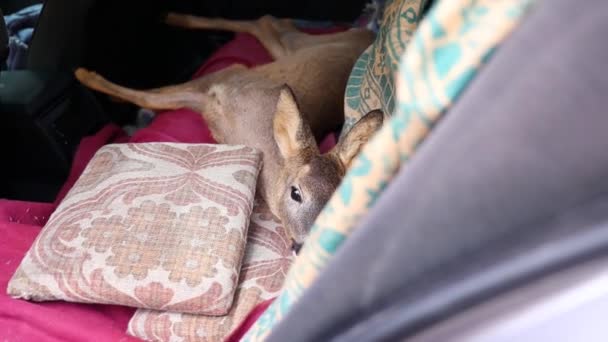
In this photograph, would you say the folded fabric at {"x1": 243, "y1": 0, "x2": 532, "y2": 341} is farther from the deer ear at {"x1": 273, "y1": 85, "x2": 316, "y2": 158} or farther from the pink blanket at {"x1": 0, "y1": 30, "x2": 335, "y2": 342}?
the deer ear at {"x1": 273, "y1": 85, "x2": 316, "y2": 158}

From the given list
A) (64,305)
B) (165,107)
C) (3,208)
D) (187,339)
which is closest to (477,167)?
(187,339)

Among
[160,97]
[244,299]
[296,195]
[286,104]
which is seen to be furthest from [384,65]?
[160,97]

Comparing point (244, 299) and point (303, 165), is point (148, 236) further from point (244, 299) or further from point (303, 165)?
point (303, 165)

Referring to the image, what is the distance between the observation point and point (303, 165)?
85.4 inches

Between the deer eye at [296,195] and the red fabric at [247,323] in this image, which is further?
the deer eye at [296,195]

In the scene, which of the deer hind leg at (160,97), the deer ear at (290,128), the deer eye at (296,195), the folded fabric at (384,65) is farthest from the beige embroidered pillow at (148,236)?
the deer hind leg at (160,97)

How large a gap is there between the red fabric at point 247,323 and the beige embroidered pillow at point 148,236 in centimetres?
6

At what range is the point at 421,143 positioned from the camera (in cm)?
77

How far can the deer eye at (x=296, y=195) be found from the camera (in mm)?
2053

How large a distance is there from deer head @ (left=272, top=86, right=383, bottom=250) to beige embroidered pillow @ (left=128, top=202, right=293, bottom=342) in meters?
0.08

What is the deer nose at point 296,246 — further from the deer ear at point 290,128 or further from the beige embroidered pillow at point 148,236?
the deer ear at point 290,128

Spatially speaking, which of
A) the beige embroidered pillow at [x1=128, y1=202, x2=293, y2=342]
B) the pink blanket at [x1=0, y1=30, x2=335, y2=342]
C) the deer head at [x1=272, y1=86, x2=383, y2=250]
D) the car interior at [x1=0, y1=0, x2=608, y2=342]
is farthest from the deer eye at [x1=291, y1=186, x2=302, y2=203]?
the car interior at [x1=0, y1=0, x2=608, y2=342]

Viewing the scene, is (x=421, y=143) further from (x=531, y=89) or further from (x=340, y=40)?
(x=340, y=40)

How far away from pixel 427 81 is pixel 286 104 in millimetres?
1463
